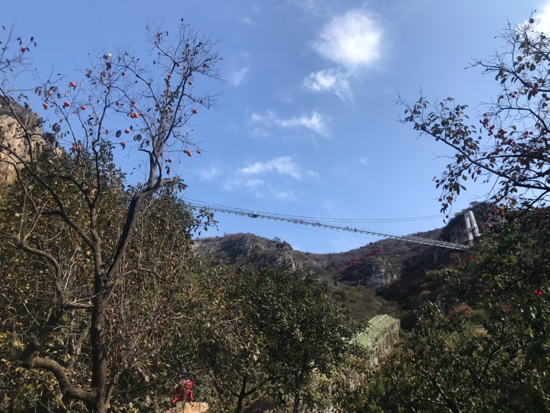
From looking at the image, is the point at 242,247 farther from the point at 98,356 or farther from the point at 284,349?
the point at 98,356

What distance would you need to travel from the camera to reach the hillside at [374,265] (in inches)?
1649

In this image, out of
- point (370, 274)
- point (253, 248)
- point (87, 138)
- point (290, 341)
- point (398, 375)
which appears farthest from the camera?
point (253, 248)

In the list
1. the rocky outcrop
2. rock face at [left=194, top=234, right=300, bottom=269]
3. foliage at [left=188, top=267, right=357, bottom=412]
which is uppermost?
rock face at [left=194, top=234, right=300, bottom=269]

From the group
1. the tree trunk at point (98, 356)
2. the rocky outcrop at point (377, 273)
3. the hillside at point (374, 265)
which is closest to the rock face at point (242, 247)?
the hillside at point (374, 265)

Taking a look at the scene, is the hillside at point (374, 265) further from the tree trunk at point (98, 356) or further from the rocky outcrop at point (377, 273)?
the tree trunk at point (98, 356)

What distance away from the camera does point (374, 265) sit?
63938 millimetres

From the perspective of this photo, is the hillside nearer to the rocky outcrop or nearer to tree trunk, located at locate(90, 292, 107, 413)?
the rocky outcrop

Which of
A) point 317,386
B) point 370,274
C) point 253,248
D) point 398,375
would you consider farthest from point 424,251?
point 398,375

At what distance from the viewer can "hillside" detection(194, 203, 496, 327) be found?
41.9 m

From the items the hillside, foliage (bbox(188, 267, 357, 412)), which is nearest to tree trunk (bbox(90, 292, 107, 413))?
foliage (bbox(188, 267, 357, 412))

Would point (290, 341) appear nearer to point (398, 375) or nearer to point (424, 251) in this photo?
point (398, 375)

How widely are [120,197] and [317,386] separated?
9807 mm

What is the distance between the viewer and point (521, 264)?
632cm

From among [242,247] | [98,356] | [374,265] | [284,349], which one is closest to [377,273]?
[374,265]
